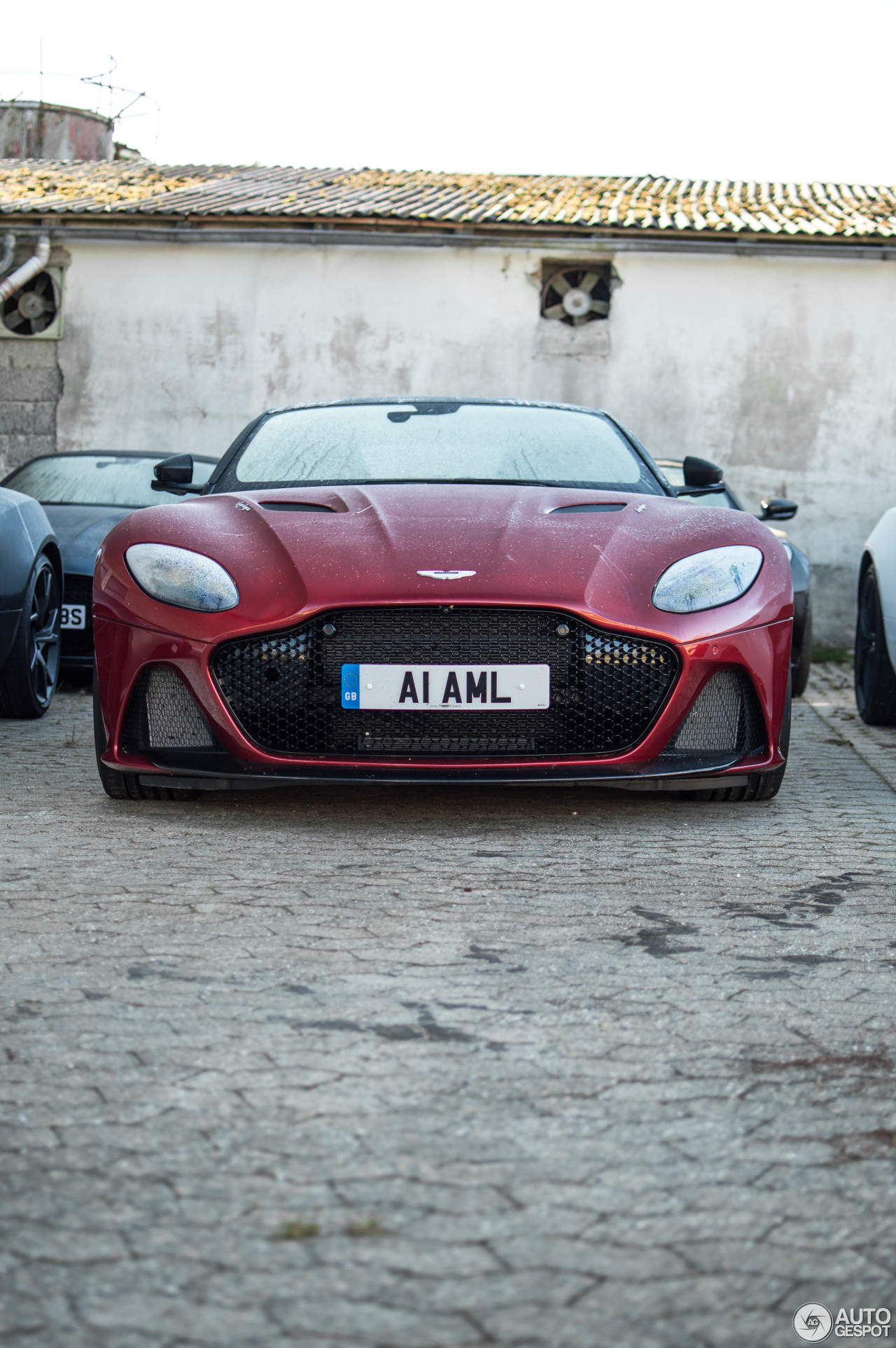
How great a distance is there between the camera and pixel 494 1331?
1575 millimetres

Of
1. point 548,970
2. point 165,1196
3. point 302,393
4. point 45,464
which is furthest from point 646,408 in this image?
point 165,1196

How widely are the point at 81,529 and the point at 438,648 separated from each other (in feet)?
14.9

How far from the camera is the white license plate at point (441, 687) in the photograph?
401 centimetres

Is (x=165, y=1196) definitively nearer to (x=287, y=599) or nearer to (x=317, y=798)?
(x=287, y=599)

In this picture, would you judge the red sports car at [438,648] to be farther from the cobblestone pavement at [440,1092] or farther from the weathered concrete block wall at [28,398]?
the weathered concrete block wall at [28,398]

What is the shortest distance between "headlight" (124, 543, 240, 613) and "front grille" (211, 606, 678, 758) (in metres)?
0.16

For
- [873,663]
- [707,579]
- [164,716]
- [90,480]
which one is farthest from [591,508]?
[90,480]

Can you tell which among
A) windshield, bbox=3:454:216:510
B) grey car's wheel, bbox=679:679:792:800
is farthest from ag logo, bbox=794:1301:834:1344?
windshield, bbox=3:454:216:510

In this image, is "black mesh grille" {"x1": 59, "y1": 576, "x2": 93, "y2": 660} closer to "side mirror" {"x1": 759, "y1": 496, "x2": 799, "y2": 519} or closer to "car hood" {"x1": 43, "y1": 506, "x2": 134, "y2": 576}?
"car hood" {"x1": 43, "y1": 506, "x2": 134, "y2": 576}

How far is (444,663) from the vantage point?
402 centimetres

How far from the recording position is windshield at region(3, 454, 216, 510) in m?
8.85

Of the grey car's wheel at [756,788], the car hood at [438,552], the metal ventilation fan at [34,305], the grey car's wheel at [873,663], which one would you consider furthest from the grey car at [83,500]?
the metal ventilation fan at [34,305]

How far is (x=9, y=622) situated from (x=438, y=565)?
242 cm

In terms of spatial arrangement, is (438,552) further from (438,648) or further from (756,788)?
(756,788)
